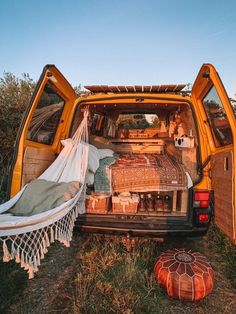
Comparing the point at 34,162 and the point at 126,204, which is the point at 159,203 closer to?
the point at 126,204

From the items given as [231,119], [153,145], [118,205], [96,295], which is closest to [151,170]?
[118,205]

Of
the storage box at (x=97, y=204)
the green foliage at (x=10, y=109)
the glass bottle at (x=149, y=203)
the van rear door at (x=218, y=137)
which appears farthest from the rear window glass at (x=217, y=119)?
the green foliage at (x=10, y=109)

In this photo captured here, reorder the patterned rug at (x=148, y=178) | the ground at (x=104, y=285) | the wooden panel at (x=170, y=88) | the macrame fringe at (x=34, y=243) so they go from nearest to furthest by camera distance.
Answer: the macrame fringe at (x=34, y=243), the ground at (x=104, y=285), the patterned rug at (x=148, y=178), the wooden panel at (x=170, y=88)

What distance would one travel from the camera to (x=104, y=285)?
7.49ft

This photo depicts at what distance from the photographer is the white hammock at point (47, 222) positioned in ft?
5.77

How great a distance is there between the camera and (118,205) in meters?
3.01

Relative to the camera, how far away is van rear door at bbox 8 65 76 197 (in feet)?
8.55

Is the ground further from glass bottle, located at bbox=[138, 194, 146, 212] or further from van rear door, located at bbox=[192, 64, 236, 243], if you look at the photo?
van rear door, located at bbox=[192, 64, 236, 243]

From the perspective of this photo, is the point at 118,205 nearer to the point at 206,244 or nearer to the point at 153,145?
the point at 206,244

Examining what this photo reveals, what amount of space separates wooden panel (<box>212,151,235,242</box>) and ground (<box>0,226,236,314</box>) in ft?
1.99

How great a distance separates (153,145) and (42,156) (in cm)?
252

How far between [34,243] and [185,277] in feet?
4.25

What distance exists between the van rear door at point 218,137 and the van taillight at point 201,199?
97mm

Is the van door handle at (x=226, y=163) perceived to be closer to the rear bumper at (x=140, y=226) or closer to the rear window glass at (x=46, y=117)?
the rear bumper at (x=140, y=226)
